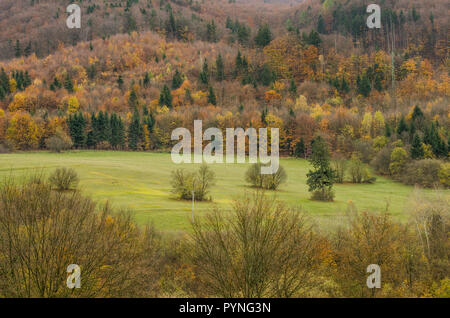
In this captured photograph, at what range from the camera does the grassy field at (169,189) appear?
47812mm

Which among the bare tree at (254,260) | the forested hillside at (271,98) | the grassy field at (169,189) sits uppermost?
the forested hillside at (271,98)

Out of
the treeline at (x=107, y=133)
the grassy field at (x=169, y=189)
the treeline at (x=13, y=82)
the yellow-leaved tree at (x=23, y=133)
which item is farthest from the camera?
the treeline at (x=13, y=82)

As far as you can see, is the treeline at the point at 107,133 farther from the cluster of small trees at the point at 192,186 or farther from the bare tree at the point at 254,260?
the bare tree at the point at 254,260

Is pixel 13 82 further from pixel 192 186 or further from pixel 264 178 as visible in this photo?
pixel 192 186

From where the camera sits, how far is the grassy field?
157 feet

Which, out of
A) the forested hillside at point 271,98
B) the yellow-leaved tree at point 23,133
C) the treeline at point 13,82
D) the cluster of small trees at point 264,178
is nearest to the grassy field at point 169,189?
the cluster of small trees at point 264,178

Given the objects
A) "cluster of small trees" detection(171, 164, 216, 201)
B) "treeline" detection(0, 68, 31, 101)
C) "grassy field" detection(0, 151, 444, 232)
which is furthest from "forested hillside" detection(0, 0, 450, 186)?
"cluster of small trees" detection(171, 164, 216, 201)

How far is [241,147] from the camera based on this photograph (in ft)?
355

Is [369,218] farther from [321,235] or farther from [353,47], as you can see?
[353,47]

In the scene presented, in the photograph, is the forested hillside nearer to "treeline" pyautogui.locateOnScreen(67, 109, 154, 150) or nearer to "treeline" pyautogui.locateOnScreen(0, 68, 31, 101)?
"treeline" pyautogui.locateOnScreen(67, 109, 154, 150)

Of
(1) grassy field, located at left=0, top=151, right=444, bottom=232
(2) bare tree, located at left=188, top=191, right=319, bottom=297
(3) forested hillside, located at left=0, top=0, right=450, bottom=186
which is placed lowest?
(1) grassy field, located at left=0, top=151, right=444, bottom=232

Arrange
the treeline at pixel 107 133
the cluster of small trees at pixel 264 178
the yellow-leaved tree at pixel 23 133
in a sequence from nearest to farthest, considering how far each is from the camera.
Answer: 1. the cluster of small trees at pixel 264 178
2. the yellow-leaved tree at pixel 23 133
3. the treeline at pixel 107 133

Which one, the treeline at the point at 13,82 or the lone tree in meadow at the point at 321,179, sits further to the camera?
the treeline at the point at 13,82
